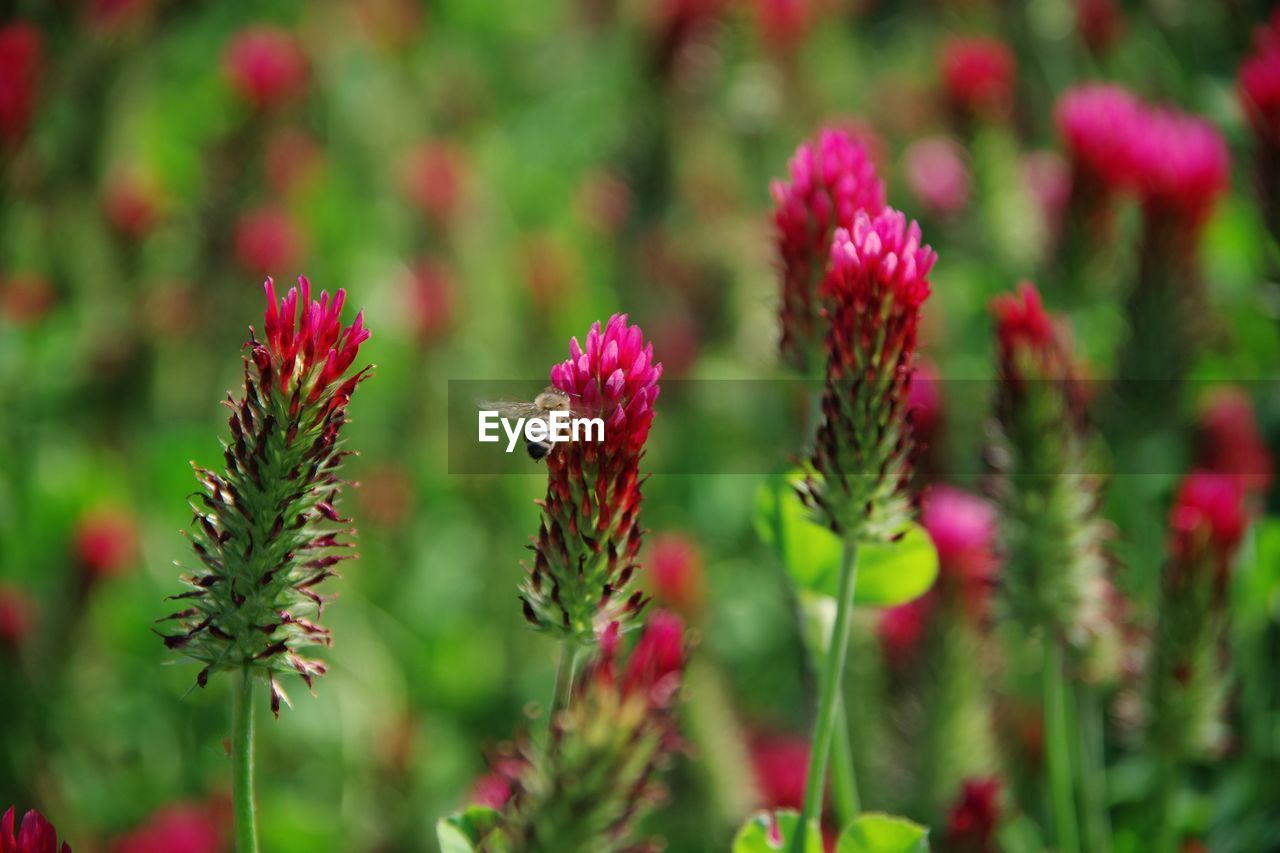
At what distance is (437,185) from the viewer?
4184 mm

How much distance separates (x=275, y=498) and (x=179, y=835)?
1455 millimetres

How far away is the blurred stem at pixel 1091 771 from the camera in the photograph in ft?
→ 6.40

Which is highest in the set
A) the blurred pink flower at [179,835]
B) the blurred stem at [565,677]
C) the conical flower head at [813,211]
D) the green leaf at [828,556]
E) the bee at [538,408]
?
the conical flower head at [813,211]

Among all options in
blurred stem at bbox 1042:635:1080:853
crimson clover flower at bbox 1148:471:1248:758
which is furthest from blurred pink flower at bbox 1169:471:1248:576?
blurred stem at bbox 1042:635:1080:853

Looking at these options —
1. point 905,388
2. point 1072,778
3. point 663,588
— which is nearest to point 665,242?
point 663,588

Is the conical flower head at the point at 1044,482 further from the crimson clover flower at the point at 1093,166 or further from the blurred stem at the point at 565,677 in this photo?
the crimson clover flower at the point at 1093,166

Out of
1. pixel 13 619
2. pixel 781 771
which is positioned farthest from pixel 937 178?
pixel 13 619

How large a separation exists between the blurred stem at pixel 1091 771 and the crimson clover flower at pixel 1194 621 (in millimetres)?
135

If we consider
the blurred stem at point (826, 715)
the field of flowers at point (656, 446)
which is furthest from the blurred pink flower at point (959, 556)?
the blurred stem at point (826, 715)

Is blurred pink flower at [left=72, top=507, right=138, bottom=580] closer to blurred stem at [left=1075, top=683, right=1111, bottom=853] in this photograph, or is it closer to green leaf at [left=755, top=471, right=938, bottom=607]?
green leaf at [left=755, top=471, right=938, bottom=607]

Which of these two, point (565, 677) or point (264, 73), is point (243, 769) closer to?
point (565, 677)

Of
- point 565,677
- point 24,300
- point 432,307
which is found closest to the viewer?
point 565,677

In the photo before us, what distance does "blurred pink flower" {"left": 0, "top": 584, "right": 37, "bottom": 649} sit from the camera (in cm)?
268

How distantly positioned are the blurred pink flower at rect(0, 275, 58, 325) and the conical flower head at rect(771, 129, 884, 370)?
2.65m
